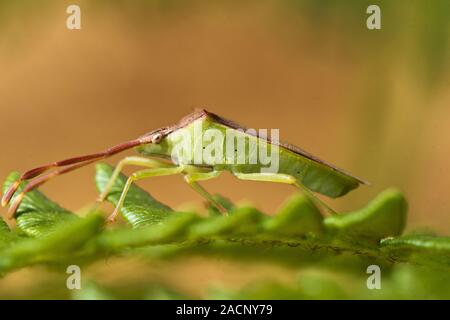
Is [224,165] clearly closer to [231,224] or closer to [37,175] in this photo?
[37,175]

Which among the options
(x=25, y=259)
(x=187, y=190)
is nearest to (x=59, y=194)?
(x=187, y=190)

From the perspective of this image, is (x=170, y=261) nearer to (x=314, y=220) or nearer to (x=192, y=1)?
(x=314, y=220)

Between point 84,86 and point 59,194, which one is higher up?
point 84,86

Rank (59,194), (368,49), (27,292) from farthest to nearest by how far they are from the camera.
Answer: (59,194)
(368,49)
(27,292)

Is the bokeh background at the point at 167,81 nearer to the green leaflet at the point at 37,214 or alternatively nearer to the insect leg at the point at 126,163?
the insect leg at the point at 126,163

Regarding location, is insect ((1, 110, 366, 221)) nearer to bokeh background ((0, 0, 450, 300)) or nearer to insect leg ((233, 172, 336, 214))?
insect leg ((233, 172, 336, 214))

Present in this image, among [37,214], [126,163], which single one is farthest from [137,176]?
[37,214]
